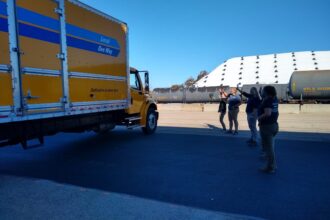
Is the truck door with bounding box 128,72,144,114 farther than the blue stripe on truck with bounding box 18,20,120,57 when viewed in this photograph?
Yes

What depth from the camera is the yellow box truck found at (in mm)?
4699

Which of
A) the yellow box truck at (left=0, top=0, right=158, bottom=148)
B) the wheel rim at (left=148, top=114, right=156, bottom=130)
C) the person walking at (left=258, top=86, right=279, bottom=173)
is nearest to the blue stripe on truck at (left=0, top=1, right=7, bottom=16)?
the yellow box truck at (left=0, top=0, right=158, bottom=148)

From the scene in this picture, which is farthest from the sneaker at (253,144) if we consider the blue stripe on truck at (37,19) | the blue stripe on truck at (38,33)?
the blue stripe on truck at (37,19)

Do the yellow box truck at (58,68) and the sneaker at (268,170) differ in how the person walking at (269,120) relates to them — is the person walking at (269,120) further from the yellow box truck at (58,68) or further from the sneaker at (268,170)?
the yellow box truck at (58,68)

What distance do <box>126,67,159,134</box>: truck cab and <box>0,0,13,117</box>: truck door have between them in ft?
15.1

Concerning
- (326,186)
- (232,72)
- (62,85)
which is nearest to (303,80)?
(326,186)

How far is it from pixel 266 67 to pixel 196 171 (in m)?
46.8

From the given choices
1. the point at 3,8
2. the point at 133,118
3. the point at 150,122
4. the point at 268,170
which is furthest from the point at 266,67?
the point at 3,8

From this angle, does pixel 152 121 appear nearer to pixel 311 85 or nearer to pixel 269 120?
pixel 269 120

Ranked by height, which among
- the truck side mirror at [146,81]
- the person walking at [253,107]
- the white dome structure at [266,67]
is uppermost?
the white dome structure at [266,67]

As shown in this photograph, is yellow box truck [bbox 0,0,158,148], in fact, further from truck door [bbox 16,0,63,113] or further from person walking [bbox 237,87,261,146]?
person walking [bbox 237,87,261,146]

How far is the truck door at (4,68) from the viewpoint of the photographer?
14.7 ft

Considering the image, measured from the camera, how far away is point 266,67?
1900 inches

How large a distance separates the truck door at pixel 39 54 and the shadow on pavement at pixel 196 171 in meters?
1.56
